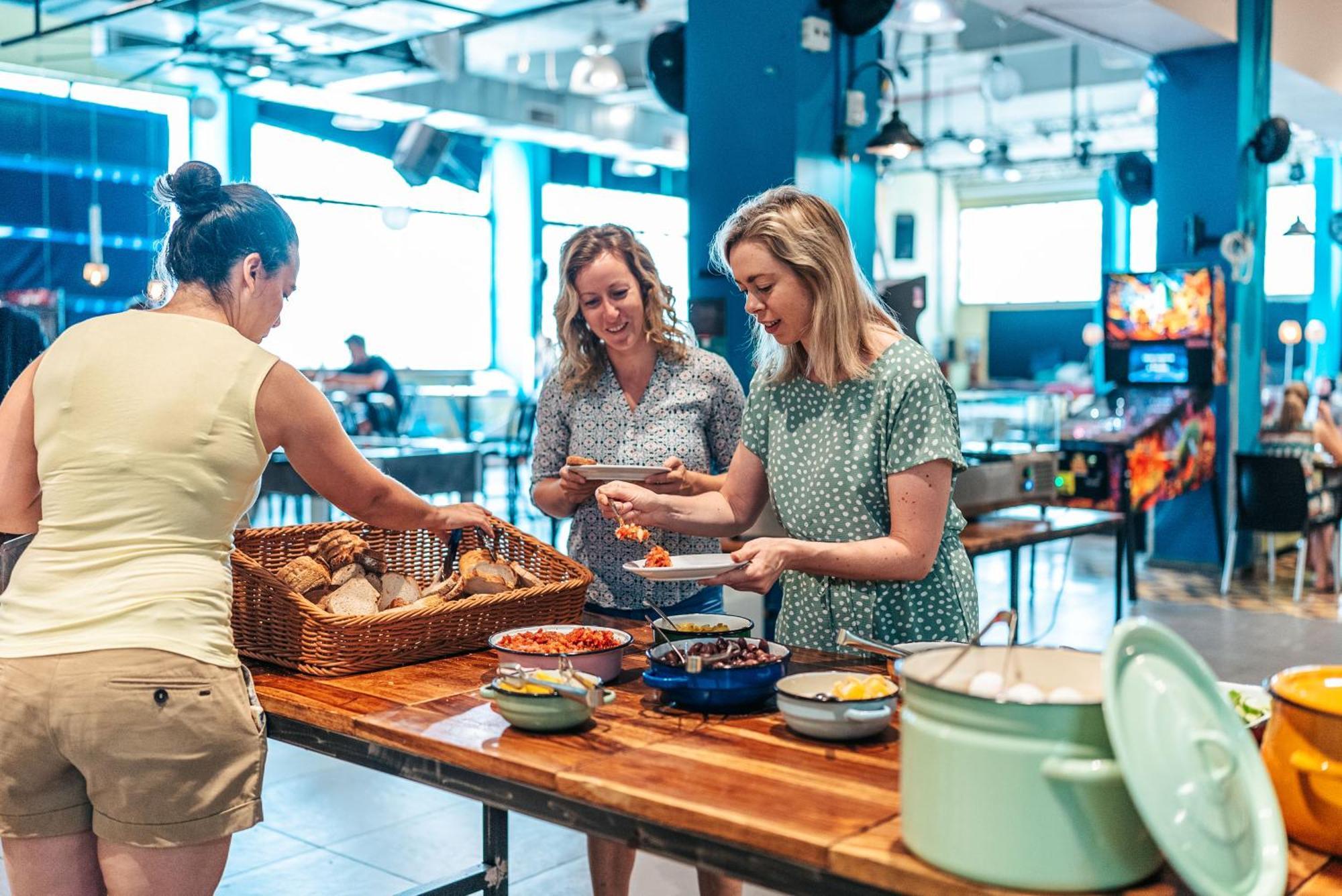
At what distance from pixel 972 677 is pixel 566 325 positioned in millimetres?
1697

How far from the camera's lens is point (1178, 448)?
8258 mm

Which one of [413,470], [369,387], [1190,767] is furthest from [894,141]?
[369,387]

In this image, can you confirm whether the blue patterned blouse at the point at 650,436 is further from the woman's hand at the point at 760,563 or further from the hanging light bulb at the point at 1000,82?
the hanging light bulb at the point at 1000,82

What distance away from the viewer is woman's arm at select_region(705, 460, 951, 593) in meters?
1.96

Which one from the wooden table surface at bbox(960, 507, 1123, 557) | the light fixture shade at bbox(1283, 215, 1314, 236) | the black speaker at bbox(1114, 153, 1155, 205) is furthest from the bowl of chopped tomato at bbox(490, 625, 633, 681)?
the light fixture shade at bbox(1283, 215, 1314, 236)

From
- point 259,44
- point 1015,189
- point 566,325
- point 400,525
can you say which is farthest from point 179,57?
point 1015,189

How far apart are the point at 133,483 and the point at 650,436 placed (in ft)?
4.22

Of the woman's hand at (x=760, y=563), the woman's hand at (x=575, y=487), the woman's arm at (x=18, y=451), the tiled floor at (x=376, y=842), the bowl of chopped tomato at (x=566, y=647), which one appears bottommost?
the tiled floor at (x=376, y=842)

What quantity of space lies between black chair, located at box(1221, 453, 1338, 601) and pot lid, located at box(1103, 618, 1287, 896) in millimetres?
6937

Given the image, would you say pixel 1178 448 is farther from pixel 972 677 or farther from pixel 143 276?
pixel 143 276

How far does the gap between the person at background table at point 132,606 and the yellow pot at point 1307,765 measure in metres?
1.24

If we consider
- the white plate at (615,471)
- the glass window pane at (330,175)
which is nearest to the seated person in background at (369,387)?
the glass window pane at (330,175)

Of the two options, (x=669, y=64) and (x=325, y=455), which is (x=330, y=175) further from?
(x=325, y=455)

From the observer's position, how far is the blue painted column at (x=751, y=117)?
17.9ft
